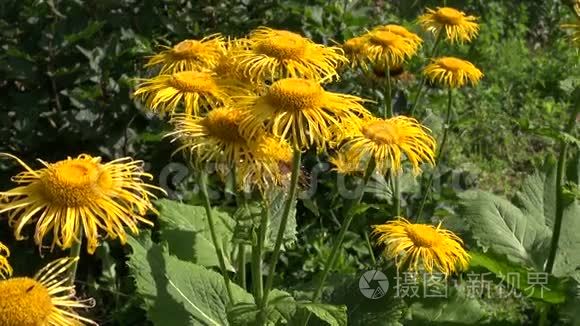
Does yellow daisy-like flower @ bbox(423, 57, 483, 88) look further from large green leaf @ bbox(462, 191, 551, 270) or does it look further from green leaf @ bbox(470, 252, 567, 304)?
green leaf @ bbox(470, 252, 567, 304)

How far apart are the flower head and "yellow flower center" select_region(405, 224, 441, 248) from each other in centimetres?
58

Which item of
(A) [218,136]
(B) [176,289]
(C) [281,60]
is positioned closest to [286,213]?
(A) [218,136]

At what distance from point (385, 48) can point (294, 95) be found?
102 cm

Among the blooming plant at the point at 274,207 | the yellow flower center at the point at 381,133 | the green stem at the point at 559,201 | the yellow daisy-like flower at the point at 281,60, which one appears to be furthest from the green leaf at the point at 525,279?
the yellow daisy-like flower at the point at 281,60

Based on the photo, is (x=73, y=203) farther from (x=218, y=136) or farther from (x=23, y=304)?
(x=218, y=136)

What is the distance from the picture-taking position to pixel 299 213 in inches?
133

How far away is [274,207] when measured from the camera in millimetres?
2297

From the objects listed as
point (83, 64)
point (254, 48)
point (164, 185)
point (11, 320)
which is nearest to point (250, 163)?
point (254, 48)

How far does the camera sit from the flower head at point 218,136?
1.75 metres

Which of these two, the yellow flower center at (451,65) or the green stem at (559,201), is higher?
the yellow flower center at (451,65)

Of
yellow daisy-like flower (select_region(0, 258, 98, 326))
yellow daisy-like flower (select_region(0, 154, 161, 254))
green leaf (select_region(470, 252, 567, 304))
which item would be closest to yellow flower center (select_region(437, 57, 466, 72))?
green leaf (select_region(470, 252, 567, 304))

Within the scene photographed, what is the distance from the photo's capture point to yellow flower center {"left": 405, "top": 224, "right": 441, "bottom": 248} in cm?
209

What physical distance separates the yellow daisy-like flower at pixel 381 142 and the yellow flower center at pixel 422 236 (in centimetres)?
24

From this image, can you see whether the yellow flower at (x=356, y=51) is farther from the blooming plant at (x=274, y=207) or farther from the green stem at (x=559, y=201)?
the green stem at (x=559, y=201)
